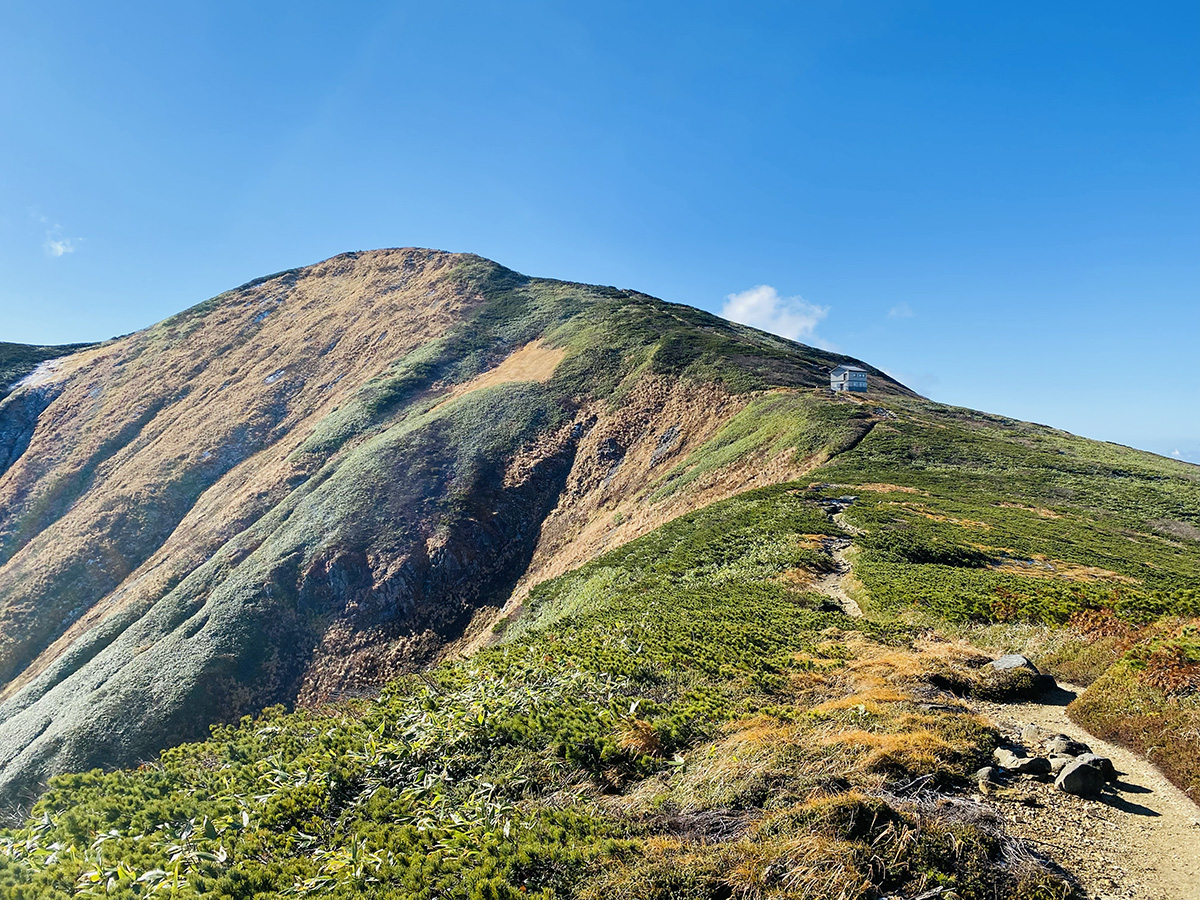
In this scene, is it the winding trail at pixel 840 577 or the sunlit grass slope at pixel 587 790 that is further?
the winding trail at pixel 840 577

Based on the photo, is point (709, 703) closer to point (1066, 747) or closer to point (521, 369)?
point (1066, 747)

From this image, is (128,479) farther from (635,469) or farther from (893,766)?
(893,766)

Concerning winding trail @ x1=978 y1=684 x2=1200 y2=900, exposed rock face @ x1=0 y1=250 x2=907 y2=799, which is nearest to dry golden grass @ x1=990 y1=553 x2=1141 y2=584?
winding trail @ x1=978 y1=684 x2=1200 y2=900

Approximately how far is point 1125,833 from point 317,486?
61.9 metres

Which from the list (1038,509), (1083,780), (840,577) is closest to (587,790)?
(1083,780)

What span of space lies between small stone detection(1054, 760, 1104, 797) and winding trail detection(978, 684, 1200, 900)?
12 cm

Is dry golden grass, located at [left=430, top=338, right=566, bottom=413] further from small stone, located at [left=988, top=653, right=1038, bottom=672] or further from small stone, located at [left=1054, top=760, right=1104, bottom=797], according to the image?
small stone, located at [left=1054, top=760, right=1104, bottom=797]

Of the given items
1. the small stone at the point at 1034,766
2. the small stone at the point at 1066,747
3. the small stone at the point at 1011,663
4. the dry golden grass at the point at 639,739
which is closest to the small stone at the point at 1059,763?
the small stone at the point at 1034,766

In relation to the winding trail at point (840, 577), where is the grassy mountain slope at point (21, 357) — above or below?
above

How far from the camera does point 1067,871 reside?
715 centimetres

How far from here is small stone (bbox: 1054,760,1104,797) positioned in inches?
338

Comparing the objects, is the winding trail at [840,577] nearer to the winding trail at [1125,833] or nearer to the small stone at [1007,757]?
the small stone at [1007,757]

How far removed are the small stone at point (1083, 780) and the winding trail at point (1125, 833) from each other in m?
0.12

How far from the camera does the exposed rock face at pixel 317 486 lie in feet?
134
